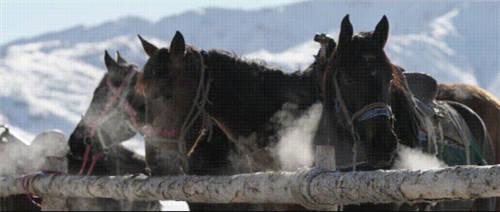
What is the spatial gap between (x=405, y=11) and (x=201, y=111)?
175 meters

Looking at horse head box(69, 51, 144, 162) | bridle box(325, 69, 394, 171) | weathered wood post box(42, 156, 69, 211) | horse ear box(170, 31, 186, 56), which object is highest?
horse ear box(170, 31, 186, 56)

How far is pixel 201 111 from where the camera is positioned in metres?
5.75

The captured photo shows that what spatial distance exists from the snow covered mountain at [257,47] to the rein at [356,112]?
338 feet

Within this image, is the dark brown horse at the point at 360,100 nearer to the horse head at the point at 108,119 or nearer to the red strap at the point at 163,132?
the red strap at the point at 163,132

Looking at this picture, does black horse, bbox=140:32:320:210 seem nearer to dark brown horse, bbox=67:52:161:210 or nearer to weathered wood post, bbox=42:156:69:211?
weathered wood post, bbox=42:156:69:211

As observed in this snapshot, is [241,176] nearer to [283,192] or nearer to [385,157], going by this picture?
[283,192]

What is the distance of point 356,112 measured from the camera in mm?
4992

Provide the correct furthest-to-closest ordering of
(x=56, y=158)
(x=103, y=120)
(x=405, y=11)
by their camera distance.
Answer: (x=405, y=11) → (x=103, y=120) → (x=56, y=158)

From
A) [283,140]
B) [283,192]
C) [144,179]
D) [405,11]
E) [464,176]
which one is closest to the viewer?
[464,176]

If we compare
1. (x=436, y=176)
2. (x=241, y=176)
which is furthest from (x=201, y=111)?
(x=436, y=176)

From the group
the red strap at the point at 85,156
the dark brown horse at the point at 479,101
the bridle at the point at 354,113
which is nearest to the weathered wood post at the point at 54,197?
the red strap at the point at 85,156

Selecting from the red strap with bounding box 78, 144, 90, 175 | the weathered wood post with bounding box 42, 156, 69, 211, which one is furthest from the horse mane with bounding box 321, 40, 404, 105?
the red strap with bounding box 78, 144, 90, 175

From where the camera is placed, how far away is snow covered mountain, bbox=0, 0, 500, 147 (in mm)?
129500

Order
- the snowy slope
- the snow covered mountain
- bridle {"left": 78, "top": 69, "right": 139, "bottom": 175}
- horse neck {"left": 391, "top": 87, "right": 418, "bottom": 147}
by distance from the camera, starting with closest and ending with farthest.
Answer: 1. horse neck {"left": 391, "top": 87, "right": 418, "bottom": 147}
2. bridle {"left": 78, "top": 69, "right": 139, "bottom": 175}
3. the snowy slope
4. the snow covered mountain
